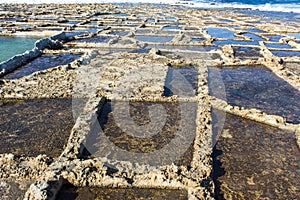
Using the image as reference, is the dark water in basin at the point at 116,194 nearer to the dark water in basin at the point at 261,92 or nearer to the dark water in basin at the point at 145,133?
the dark water in basin at the point at 145,133

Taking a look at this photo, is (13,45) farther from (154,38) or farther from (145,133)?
(145,133)

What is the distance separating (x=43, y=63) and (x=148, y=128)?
6.31 meters

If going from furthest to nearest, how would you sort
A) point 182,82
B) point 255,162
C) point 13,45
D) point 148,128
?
1. point 13,45
2. point 182,82
3. point 148,128
4. point 255,162

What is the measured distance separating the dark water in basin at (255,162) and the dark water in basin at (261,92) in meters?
1.08

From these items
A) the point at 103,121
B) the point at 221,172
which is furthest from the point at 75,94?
the point at 221,172

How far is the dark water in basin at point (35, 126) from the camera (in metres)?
4.98

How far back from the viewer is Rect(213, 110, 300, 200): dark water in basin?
13.4ft

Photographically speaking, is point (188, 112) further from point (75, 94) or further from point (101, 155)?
point (75, 94)

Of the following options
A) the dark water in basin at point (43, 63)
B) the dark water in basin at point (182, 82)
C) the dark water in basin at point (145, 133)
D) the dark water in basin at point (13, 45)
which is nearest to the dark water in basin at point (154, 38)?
the dark water in basin at point (43, 63)

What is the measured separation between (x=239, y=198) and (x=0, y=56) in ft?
35.4

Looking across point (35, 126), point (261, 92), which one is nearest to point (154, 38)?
Answer: point (261, 92)

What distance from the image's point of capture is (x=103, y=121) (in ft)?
19.5

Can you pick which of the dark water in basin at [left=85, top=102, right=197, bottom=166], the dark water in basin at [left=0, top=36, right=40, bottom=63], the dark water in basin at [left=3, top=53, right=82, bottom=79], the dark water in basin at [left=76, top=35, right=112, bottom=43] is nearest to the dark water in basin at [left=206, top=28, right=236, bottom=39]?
the dark water in basin at [left=76, top=35, right=112, bottom=43]

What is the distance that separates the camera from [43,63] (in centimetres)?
1012
